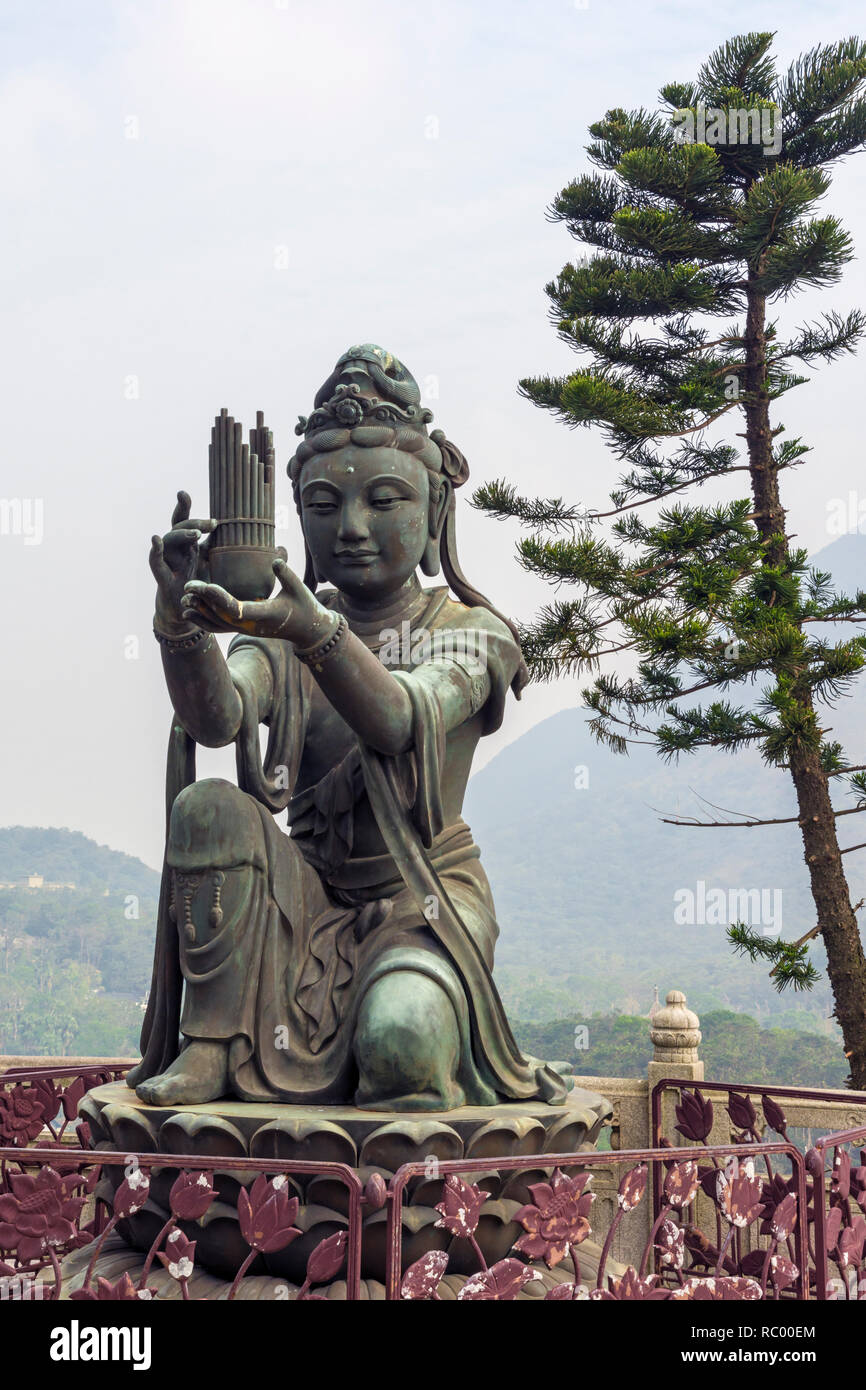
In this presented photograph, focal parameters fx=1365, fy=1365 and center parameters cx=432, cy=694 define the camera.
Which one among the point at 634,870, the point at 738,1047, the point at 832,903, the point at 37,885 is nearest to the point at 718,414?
the point at 832,903

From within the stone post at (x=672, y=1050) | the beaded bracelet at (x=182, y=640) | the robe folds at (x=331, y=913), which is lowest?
the stone post at (x=672, y=1050)

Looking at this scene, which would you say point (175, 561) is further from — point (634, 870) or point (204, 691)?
point (634, 870)

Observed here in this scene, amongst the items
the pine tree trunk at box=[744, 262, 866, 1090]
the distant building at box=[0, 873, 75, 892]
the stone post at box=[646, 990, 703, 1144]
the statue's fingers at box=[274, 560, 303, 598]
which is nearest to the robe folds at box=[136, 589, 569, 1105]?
the statue's fingers at box=[274, 560, 303, 598]

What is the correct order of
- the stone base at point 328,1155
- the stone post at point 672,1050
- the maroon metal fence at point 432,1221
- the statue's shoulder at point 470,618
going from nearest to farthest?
the maroon metal fence at point 432,1221 < the stone base at point 328,1155 < the statue's shoulder at point 470,618 < the stone post at point 672,1050

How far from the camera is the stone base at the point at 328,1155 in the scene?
3.23 metres

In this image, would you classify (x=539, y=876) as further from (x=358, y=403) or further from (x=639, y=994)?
(x=358, y=403)

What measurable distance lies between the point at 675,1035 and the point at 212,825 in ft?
9.84

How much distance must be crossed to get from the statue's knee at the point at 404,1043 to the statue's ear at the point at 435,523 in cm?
137

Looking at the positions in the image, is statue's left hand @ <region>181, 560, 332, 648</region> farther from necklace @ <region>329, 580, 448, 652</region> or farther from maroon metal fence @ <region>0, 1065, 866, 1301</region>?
maroon metal fence @ <region>0, 1065, 866, 1301</region>

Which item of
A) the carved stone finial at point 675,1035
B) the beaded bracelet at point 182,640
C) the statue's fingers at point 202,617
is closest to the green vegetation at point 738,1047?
the carved stone finial at point 675,1035

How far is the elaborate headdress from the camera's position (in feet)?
13.4

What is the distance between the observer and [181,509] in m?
3.47

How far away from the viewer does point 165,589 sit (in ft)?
11.1

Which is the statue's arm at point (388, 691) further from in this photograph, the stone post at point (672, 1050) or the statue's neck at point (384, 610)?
the stone post at point (672, 1050)
